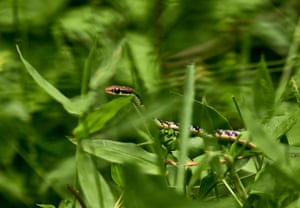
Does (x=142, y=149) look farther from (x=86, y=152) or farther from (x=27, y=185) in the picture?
(x=27, y=185)

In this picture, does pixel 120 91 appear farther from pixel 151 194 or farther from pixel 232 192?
pixel 151 194

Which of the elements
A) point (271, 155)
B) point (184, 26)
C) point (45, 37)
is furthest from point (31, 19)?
point (271, 155)

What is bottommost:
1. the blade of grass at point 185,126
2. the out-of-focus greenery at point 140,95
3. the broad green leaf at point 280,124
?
the out-of-focus greenery at point 140,95

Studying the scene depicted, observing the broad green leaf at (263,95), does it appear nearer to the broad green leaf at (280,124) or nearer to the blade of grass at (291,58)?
the broad green leaf at (280,124)

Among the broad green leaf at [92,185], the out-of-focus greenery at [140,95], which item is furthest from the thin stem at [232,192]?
the broad green leaf at [92,185]

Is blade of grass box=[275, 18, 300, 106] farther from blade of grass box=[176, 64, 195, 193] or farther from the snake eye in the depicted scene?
blade of grass box=[176, 64, 195, 193]

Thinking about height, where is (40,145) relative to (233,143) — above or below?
below

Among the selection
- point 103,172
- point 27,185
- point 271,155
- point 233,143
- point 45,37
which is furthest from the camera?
point 45,37

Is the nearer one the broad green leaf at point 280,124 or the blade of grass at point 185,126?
the blade of grass at point 185,126

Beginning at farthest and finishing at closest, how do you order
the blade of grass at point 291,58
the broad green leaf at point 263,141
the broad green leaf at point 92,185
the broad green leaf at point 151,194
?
the blade of grass at point 291,58 < the broad green leaf at point 92,185 < the broad green leaf at point 263,141 < the broad green leaf at point 151,194
